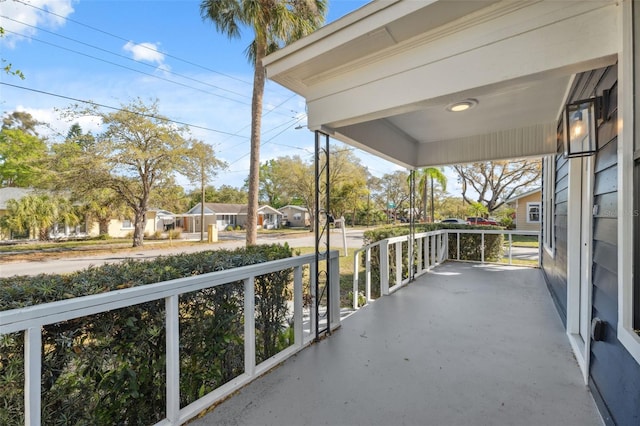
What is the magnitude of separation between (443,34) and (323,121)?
116cm

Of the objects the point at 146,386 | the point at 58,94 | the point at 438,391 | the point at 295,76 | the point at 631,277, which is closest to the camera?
the point at 631,277

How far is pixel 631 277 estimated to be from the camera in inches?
51.1

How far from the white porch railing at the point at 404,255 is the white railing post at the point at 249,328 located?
2.07m

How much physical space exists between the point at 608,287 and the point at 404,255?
396 centimetres

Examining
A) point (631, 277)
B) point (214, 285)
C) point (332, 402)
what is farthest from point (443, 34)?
point (332, 402)

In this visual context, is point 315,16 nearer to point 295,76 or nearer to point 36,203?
point 295,76

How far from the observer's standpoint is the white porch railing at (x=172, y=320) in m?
1.14

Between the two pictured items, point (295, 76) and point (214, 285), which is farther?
point (295, 76)

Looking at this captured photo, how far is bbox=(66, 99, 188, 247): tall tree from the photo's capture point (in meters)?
13.1

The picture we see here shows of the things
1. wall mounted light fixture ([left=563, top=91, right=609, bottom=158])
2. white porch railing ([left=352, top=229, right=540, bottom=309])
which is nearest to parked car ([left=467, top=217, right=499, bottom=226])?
white porch railing ([left=352, top=229, right=540, bottom=309])

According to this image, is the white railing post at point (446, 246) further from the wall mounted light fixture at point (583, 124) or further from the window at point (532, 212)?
the window at point (532, 212)

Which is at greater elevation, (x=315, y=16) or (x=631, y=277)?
(x=315, y=16)

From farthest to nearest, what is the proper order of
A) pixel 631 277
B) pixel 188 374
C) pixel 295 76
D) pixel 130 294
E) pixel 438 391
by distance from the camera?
1. pixel 295 76
2. pixel 438 391
3. pixel 188 374
4. pixel 130 294
5. pixel 631 277

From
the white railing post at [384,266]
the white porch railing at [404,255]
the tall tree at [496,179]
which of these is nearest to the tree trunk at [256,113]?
the white porch railing at [404,255]
